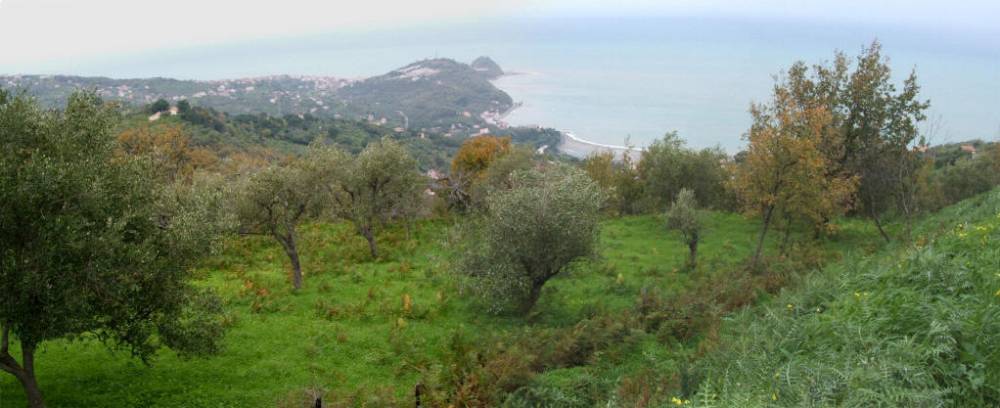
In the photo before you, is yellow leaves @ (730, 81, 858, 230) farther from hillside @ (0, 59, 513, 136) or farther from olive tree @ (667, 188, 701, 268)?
hillside @ (0, 59, 513, 136)

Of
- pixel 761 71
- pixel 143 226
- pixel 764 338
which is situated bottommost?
pixel 764 338

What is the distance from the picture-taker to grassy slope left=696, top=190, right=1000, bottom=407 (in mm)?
6414

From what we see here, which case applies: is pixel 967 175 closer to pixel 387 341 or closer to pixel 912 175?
pixel 912 175

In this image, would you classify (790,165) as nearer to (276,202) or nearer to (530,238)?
(530,238)

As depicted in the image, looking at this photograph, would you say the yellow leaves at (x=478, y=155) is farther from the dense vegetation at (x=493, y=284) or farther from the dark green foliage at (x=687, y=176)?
the dark green foliage at (x=687, y=176)

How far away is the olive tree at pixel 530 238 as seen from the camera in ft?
57.8

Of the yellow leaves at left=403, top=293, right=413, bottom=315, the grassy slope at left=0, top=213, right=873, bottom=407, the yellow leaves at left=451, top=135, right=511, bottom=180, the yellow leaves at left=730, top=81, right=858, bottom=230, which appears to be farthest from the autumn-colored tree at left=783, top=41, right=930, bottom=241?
the yellow leaves at left=451, top=135, right=511, bottom=180

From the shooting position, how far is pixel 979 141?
2889 inches

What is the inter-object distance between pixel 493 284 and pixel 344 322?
534cm

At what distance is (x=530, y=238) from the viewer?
1769 cm

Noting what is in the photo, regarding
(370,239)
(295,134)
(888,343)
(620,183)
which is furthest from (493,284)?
(295,134)

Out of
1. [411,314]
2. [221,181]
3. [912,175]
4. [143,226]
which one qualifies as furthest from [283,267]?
[912,175]

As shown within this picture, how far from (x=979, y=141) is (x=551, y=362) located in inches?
3384

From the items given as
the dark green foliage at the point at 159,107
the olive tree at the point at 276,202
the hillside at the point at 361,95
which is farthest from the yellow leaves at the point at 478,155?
the hillside at the point at 361,95
